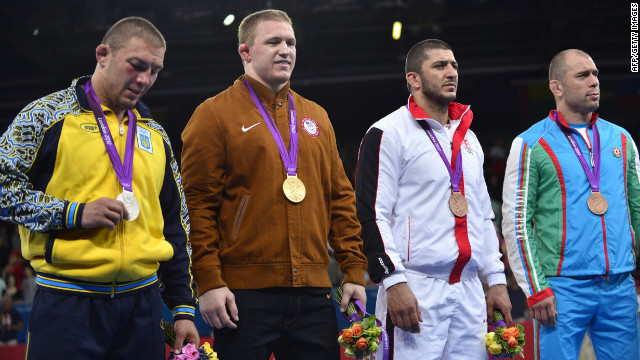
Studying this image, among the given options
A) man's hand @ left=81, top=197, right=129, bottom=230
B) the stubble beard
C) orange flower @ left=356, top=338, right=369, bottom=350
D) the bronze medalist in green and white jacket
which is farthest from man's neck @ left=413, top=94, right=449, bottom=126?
man's hand @ left=81, top=197, right=129, bottom=230

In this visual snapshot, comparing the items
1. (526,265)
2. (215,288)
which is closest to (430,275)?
(526,265)

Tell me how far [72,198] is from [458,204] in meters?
1.71

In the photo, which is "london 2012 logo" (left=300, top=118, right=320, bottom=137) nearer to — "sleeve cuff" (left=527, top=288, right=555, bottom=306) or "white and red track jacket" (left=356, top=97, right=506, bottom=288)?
"white and red track jacket" (left=356, top=97, right=506, bottom=288)

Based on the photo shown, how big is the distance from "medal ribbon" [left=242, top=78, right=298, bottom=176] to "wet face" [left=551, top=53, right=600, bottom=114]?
1832mm

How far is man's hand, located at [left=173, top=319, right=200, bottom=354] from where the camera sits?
2.53m

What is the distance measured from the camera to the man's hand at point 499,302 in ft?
10.7

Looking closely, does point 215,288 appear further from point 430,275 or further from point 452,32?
point 452,32

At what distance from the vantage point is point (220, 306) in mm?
2596

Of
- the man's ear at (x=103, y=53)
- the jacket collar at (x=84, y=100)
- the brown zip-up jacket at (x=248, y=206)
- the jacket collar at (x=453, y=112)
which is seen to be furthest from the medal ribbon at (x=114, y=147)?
the jacket collar at (x=453, y=112)

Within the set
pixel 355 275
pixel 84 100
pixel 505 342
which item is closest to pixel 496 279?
pixel 505 342

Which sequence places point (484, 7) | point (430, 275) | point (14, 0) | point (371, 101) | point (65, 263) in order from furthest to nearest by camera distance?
point (371, 101) < point (484, 7) < point (14, 0) < point (430, 275) < point (65, 263)

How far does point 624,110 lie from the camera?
1387cm

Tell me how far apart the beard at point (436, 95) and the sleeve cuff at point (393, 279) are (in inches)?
35.5

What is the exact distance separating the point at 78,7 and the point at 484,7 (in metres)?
6.97
